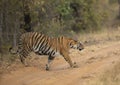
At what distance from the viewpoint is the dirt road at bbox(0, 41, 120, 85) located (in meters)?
11.4

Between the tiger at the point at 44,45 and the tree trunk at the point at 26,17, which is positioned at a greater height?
the tree trunk at the point at 26,17

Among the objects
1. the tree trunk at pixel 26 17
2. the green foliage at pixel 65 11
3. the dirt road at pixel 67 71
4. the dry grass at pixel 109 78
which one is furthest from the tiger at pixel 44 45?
the green foliage at pixel 65 11

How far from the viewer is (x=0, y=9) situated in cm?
1579

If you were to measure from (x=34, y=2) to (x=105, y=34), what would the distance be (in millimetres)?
6109

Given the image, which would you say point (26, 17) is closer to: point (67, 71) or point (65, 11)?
point (65, 11)

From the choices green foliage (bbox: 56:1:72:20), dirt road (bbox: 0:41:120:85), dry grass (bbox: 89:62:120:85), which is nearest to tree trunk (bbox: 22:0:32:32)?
dirt road (bbox: 0:41:120:85)

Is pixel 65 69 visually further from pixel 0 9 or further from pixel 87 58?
pixel 0 9

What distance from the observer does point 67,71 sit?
12.5 meters

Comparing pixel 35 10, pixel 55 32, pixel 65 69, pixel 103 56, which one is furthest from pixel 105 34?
pixel 65 69

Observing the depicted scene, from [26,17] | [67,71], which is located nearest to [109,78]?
[67,71]

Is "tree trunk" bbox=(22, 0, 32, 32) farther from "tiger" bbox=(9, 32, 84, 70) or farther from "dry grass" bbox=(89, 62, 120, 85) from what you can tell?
"dry grass" bbox=(89, 62, 120, 85)

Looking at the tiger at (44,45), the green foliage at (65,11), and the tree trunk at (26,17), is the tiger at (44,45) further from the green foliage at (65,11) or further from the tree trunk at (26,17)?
the green foliage at (65,11)

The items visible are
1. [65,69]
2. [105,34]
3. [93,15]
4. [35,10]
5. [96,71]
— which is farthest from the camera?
[93,15]

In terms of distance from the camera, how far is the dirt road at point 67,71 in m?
11.4
